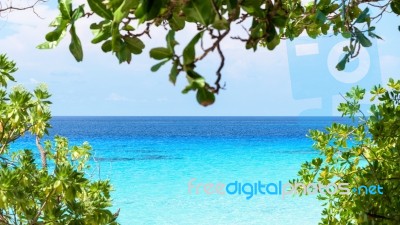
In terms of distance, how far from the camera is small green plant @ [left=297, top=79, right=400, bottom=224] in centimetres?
231

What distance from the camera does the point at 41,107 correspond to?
288 centimetres

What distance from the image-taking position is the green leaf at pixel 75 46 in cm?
73

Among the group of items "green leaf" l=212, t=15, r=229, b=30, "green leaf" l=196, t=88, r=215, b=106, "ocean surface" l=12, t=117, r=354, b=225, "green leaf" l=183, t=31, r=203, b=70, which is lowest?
"ocean surface" l=12, t=117, r=354, b=225

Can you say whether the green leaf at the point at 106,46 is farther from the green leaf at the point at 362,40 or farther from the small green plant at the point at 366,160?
the small green plant at the point at 366,160

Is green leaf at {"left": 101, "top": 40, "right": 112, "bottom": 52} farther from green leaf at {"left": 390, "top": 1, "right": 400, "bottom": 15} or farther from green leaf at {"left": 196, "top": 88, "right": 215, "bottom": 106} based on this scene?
green leaf at {"left": 390, "top": 1, "right": 400, "bottom": 15}

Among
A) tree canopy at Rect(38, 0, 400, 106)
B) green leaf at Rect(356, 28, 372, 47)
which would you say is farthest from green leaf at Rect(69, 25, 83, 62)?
green leaf at Rect(356, 28, 372, 47)

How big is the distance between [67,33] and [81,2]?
6cm

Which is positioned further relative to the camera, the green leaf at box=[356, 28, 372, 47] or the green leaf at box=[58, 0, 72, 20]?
the green leaf at box=[356, 28, 372, 47]

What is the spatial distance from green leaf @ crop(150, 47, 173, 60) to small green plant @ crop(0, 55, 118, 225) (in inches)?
73.4

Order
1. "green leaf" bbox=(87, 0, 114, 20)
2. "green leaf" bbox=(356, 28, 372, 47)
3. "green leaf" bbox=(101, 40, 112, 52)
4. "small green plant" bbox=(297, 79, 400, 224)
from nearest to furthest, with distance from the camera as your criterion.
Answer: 1. "green leaf" bbox=(87, 0, 114, 20)
2. "green leaf" bbox=(101, 40, 112, 52)
3. "green leaf" bbox=(356, 28, 372, 47)
4. "small green plant" bbox=(297, 79, 400, 224)

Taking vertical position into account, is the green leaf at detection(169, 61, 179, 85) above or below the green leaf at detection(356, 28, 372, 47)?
below

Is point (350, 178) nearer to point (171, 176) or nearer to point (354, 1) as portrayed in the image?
point (354, 1)

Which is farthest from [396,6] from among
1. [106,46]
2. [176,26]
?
[106,46]

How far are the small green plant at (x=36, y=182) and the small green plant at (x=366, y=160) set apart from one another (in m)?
1.11
